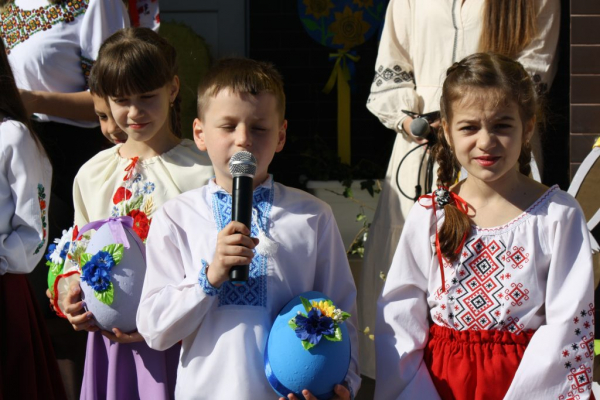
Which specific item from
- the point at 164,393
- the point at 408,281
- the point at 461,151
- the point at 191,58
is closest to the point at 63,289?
the point at 164,393

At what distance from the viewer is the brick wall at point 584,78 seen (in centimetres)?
430

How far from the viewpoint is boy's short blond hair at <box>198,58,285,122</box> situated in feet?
9.09

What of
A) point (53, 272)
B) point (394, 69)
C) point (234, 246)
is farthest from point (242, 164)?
point (394, 69)

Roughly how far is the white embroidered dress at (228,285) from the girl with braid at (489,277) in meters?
0.19

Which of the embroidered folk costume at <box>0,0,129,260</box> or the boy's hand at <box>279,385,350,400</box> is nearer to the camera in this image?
the boy's hand at <box>279,385,350,400</box>

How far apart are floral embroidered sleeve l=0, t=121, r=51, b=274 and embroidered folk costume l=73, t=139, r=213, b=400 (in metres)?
0.15

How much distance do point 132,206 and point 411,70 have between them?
1.64 m

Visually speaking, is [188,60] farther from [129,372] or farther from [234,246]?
[234,246]

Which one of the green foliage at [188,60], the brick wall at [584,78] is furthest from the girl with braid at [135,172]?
the green foliage at [188,60]

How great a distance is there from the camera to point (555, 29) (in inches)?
160

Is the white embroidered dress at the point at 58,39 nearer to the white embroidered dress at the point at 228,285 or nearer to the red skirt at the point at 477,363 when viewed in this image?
the white embroidered dress at the point at 228,285

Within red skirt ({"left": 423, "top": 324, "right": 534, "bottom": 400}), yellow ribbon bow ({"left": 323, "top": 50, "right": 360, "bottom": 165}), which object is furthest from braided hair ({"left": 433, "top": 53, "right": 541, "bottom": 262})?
Answer: yellow ribbon bow ({"left": 323, "top": 50, "right": 360, "bottom": 165})

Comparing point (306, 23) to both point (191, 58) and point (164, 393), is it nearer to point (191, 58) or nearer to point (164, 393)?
point (191, 58)

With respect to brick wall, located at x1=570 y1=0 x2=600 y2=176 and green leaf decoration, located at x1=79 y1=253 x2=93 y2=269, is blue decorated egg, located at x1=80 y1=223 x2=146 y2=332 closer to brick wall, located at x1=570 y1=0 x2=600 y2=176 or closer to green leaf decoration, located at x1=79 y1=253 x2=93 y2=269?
green leaf decoration, located at x1=79 y1=253 x2=93 y2=269
